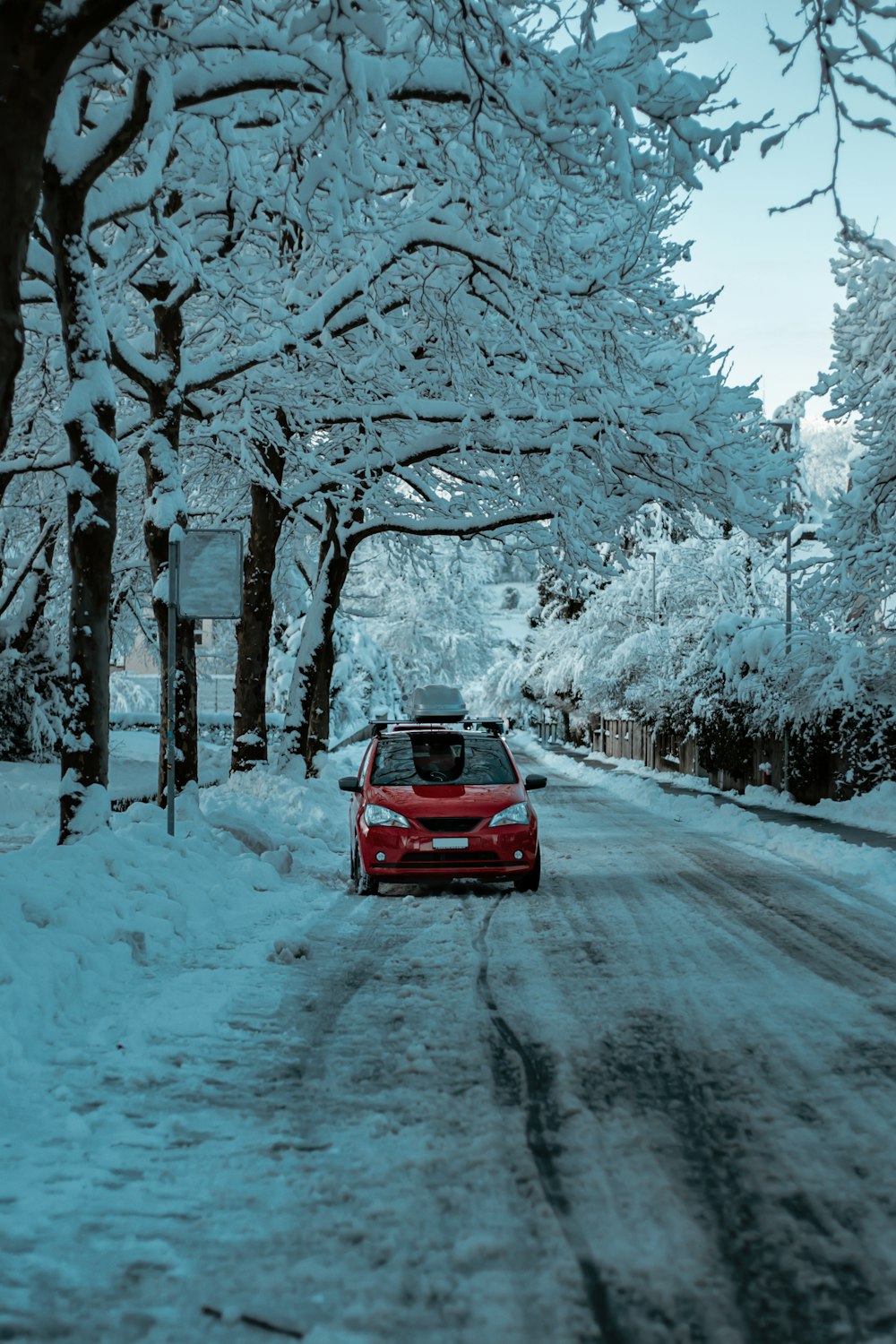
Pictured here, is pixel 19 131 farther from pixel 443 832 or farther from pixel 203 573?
pixel 443 832

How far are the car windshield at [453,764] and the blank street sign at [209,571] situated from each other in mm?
2801

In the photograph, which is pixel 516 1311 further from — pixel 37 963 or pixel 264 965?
Result: pixel 264 965

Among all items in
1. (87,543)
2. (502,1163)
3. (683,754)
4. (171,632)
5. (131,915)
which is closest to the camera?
(502,1163)

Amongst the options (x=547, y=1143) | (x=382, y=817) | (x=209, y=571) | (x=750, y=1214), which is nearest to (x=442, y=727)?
(x=382, y=817)

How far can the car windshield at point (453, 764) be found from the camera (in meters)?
13.2

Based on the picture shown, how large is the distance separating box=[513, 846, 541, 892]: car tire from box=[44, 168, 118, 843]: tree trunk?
4131 millimetres

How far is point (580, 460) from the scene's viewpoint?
57.4ft

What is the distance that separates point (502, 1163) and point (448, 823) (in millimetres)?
7749

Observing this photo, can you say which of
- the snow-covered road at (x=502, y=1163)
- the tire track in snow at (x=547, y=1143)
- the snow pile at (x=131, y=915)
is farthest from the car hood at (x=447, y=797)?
the tire track in snow at (x=547, y=1143)

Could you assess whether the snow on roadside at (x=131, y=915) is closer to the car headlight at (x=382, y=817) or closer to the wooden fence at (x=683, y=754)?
the car headlight at (x=382, y=817)

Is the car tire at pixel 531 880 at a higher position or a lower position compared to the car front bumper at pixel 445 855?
lower

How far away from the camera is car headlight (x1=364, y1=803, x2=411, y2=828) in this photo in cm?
1209

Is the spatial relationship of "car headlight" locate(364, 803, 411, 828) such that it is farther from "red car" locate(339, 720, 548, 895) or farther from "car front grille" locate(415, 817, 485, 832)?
"car front grille" locate(415, 817, 485, 832)

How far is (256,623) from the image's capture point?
2066 centimetres
